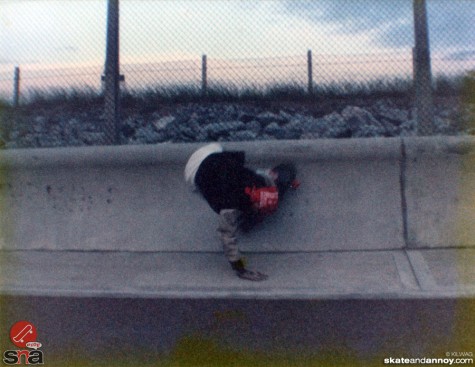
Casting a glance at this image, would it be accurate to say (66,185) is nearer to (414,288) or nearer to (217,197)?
(217,197)

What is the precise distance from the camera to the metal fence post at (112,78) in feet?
26.2

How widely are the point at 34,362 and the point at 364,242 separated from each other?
3267 mm

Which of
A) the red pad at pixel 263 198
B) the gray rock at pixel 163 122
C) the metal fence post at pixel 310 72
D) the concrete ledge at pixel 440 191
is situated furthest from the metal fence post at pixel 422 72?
the gray rock at pixel 163 122

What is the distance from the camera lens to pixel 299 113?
9.26m

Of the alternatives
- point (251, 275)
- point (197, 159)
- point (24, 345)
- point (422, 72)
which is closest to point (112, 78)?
point (197, 159)

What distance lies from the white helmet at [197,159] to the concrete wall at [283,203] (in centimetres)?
32

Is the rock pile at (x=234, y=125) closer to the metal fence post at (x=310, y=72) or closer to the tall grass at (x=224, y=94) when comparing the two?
the tall grass at (x=224, y=94)

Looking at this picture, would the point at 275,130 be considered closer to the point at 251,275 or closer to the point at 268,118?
the point at 268,118

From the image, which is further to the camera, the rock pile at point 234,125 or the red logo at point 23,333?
the rock pile at point 234,125

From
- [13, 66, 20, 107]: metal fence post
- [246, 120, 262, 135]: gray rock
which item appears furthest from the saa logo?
[246, 120, 262, 135]: gray rock

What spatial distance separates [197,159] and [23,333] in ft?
7.19

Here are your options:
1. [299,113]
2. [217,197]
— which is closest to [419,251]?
[217,197]

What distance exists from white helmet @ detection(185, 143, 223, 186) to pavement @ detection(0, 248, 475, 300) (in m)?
0.81

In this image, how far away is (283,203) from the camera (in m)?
7.72
